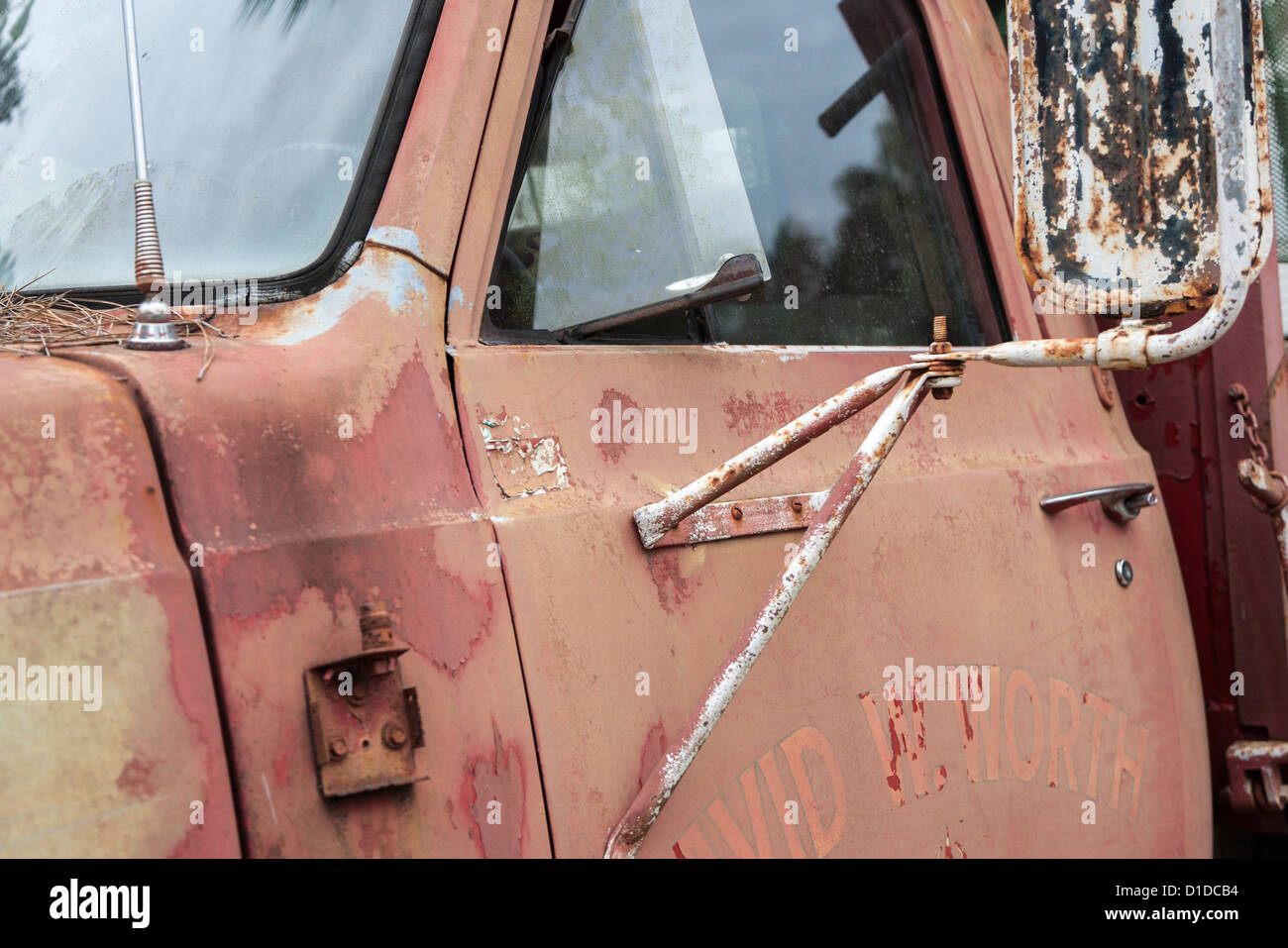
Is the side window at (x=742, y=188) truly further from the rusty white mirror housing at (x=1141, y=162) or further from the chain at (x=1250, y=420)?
the chain at (x=1250, y=420)

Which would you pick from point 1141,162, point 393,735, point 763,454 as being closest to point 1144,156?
point 1141,162

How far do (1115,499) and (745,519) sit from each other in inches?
36.1

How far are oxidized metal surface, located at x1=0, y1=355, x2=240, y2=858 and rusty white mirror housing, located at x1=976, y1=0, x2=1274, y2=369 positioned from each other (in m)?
0.97

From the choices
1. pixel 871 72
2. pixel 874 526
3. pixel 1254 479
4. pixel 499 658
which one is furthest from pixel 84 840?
pixel 1254 479

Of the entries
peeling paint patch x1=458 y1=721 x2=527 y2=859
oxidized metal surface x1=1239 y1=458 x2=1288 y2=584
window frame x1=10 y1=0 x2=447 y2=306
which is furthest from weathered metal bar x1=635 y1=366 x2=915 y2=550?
oxidized metal surface x1=1239 y1=458 x2=1288 y2=584

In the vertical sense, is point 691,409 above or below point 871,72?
below

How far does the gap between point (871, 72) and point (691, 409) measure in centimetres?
92

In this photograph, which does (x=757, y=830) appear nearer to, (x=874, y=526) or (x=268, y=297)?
(x=874, y=526)

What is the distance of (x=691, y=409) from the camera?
1.71m

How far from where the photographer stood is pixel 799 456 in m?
1.84

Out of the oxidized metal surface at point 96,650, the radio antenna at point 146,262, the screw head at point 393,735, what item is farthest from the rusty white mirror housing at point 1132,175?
the radio antenna at point 146,262

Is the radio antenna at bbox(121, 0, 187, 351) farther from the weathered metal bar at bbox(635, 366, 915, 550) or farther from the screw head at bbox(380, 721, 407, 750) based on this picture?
the weathered metal bar at bbox(635, 366, 915, 550)

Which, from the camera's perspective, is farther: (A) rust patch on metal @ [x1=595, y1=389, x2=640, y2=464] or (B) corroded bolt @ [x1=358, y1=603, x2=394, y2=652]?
(A) rust patch on metal @ [x1=595, y1=389, x2=640, y2=464]

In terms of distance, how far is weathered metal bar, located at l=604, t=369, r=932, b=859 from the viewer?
4.75ft
